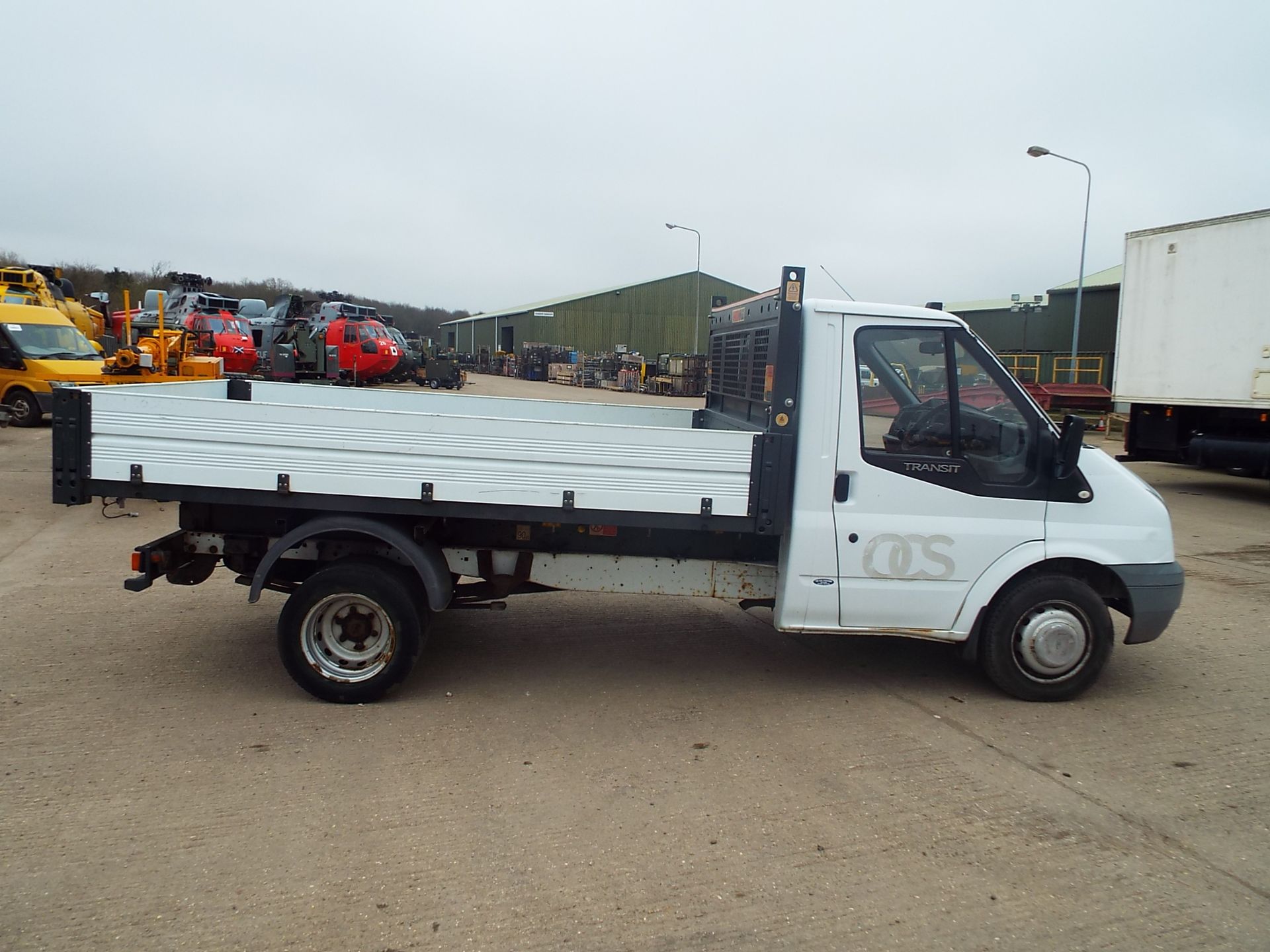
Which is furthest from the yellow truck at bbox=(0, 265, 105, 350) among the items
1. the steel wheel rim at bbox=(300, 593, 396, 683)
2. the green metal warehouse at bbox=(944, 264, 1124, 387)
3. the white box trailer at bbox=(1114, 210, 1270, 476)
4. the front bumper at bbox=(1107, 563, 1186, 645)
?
the green metal warehouse at bbox=(944, 264, 1124, 387)

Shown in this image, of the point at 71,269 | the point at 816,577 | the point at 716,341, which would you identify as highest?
the point at 71,269

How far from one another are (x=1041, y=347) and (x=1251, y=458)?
1109 inches

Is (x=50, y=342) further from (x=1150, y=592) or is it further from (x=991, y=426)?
(x=1150, y=592)

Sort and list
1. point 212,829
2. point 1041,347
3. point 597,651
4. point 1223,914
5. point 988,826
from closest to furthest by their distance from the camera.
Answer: point 1223,914 < point 212,829 < point 988,826 < point 597,651 < point 1041,347

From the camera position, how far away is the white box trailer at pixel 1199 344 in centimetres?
1204

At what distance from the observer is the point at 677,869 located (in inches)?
131

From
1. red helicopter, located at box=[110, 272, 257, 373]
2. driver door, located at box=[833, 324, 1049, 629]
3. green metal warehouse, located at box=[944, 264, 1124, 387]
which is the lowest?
driver door, located at box=[833, 324, 1049, 629]

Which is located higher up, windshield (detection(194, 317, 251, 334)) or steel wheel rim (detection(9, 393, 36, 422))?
windshield (detection(194, 317, 251, 334))

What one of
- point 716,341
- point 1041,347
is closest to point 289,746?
point 716,341

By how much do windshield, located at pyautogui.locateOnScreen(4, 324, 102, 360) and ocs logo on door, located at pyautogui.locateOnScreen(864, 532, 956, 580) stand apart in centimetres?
1733

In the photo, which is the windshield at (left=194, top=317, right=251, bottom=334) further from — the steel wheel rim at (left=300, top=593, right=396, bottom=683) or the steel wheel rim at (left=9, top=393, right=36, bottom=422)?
the steel wheel rim at (left=300, top=593, right=396, bottom=683)

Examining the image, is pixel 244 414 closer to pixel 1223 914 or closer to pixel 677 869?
pixel 677 869

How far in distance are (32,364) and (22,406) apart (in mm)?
963

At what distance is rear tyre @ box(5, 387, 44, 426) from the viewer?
16.7 metres
